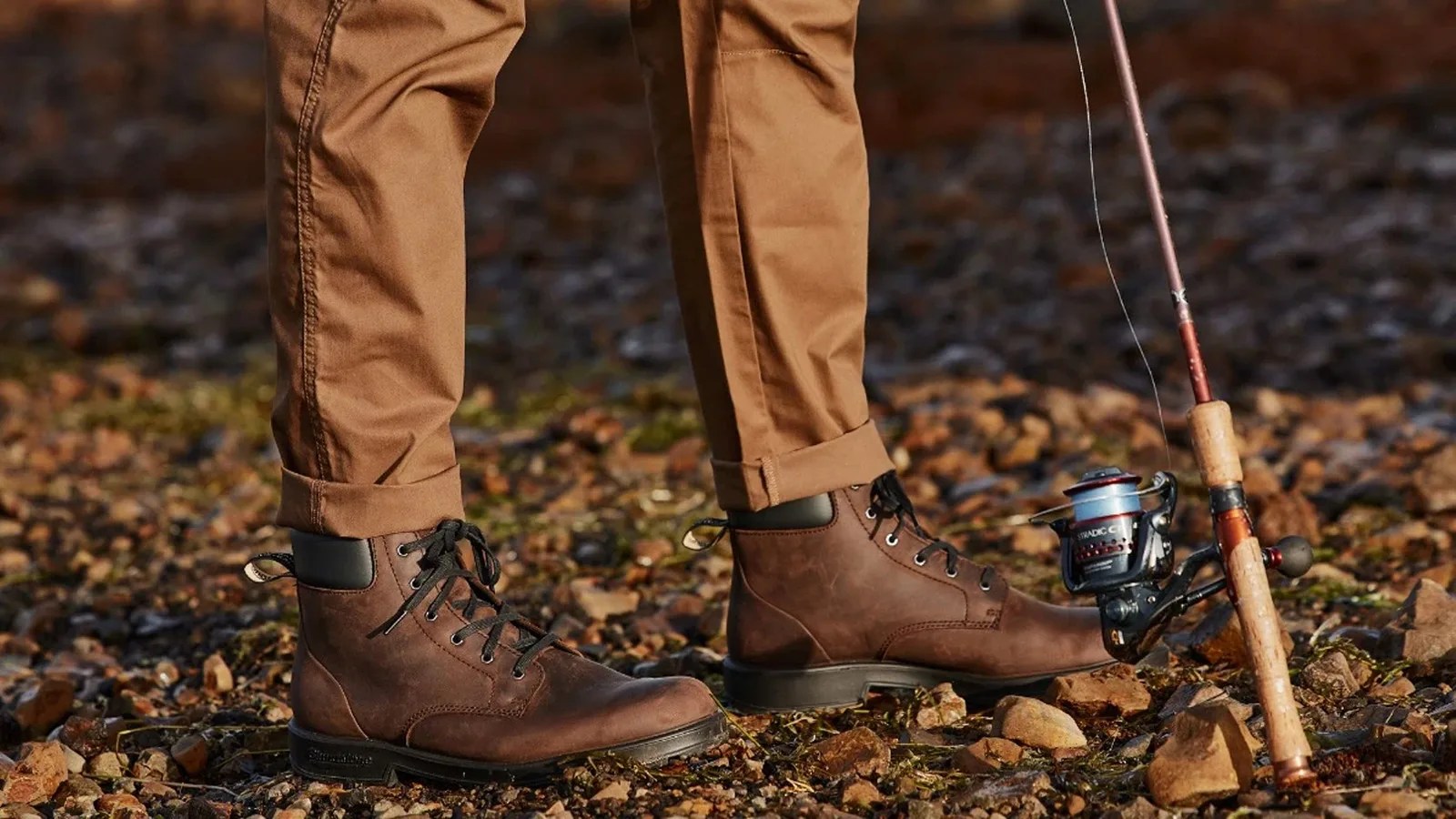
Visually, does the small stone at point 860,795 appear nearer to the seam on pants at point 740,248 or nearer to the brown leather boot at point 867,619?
the brown leather boot at point 867,619

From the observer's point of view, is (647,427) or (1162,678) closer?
(1162,678)

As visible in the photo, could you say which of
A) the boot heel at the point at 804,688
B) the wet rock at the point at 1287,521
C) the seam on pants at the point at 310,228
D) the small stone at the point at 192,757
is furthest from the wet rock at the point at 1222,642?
the small stone at the point at 192,757

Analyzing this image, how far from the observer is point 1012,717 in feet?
7.59

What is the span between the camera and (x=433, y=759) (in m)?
2.27

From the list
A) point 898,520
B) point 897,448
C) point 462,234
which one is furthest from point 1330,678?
point 897,448

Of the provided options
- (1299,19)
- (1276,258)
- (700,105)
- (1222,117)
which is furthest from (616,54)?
(700,105)

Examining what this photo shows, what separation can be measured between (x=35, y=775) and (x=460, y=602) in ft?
2.12

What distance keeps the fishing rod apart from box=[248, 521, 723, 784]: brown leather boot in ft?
1.83

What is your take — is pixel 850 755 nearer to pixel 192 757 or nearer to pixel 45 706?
pixel 192 757

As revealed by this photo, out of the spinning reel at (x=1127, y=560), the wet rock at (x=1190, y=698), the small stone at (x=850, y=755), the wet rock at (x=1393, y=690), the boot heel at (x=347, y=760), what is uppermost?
the spinning reel at (x=1127, y=560)

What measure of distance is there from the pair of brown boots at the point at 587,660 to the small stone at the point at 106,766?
30 centimetres

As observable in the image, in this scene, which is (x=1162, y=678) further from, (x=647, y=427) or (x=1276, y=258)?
(x=1276, y=258)

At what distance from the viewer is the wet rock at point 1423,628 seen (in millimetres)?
2475

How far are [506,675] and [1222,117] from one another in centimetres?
801
